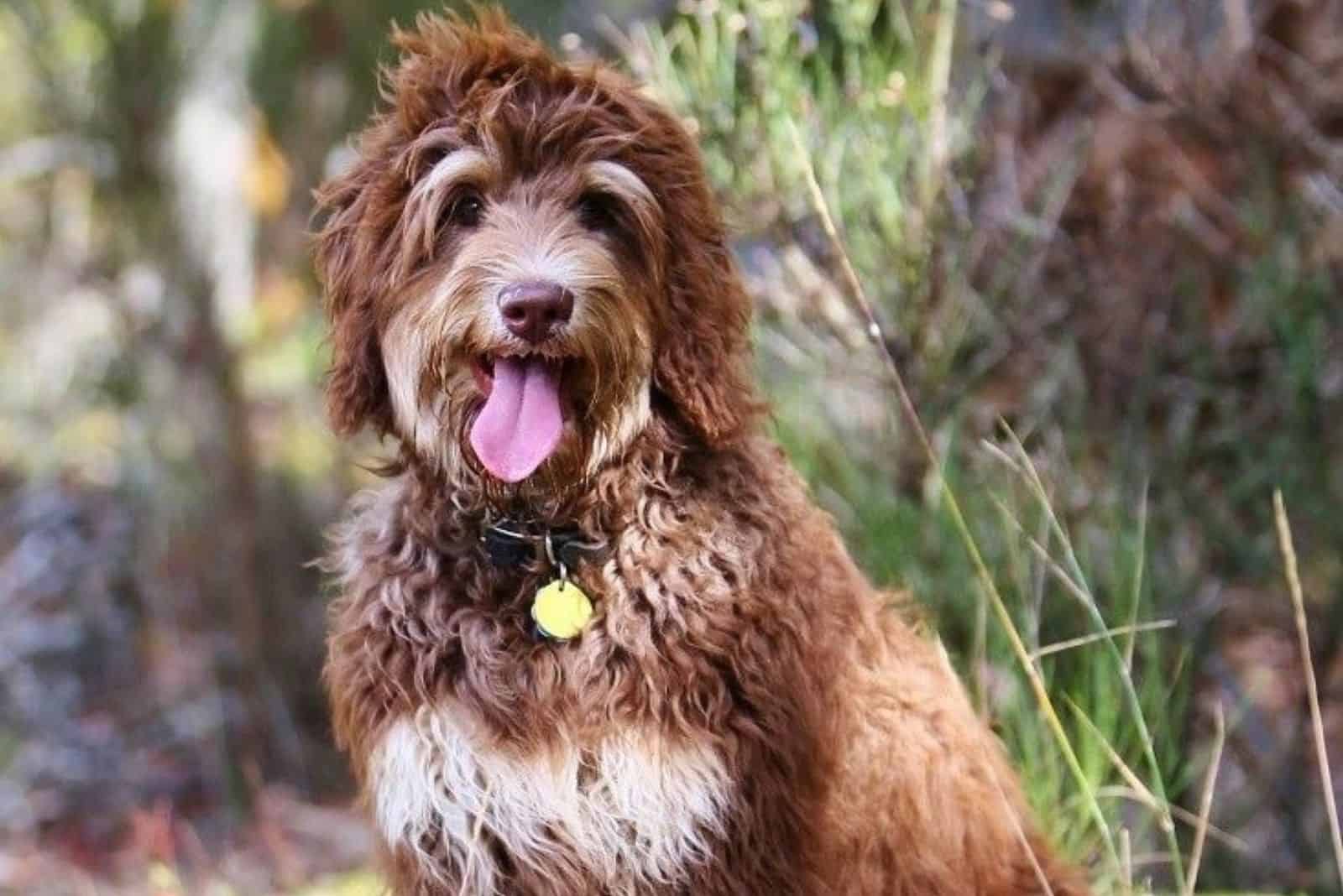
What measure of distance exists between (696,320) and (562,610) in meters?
0.58

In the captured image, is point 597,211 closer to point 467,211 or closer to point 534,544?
point 467,211

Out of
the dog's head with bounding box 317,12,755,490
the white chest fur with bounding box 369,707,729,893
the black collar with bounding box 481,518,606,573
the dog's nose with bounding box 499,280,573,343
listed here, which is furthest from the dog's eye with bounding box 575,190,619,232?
the white chest fur with bounding box 369,707,729,893

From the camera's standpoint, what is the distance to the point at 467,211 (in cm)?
353

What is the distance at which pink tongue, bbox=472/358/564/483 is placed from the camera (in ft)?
11.2

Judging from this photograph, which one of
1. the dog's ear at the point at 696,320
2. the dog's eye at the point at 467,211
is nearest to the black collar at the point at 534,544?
the dog's ear at the point at 696,320

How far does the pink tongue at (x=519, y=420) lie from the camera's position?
340cm

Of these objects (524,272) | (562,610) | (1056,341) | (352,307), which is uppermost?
(524,272)

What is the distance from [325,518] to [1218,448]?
5.49 metres

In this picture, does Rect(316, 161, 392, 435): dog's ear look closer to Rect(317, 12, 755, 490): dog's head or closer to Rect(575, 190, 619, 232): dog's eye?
Rect(317, 12, 755, 490): dog's head

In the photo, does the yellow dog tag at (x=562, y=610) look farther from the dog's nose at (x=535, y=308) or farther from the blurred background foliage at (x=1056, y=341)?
the blurred background foliage at (x=1056, y=341)

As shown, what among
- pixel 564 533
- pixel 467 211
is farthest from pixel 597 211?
pixel 564 533

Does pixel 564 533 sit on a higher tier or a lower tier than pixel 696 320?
lower

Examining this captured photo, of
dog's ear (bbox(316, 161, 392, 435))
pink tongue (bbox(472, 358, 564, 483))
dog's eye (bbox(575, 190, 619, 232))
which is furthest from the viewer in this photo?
dog's ear (bbox(316, 161, 392, 435))

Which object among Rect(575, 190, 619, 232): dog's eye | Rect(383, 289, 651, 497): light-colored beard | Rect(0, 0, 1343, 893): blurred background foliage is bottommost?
Rect(0, 0, 1343, 893): blurred background foliage
